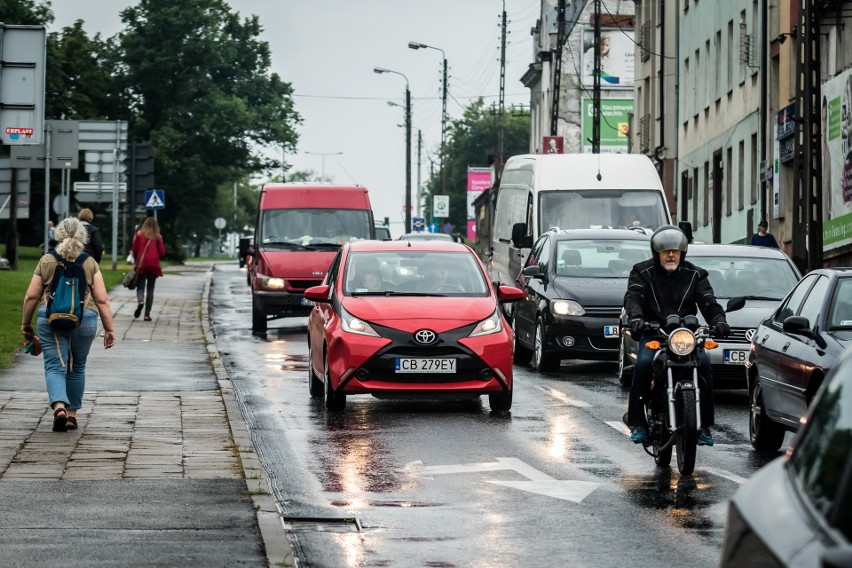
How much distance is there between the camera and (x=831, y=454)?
4.35 m

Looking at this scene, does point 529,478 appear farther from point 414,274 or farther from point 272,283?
point 272,283

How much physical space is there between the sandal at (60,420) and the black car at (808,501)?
9.89m

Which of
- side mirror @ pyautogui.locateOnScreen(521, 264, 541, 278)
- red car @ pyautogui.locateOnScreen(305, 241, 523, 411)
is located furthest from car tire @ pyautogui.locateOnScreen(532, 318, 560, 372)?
red car @ pyautogui.locateOnScreen(305, 241, 523, 411)

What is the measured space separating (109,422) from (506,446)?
340 centimetres

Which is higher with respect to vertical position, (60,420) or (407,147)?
(407,147)

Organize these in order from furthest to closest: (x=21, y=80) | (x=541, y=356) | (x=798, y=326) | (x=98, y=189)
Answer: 1. (x=98, y=189)
2. (x=541, y=356)
3. (x=21, y=80)
4. (x=798, y=326)

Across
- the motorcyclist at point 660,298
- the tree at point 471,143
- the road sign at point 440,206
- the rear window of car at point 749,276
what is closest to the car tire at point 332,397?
the motorcyclist at point 660,298

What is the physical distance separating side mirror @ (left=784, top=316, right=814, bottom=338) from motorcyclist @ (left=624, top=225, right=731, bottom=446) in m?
0.51

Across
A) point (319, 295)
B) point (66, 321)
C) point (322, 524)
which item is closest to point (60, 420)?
point (66, 321)

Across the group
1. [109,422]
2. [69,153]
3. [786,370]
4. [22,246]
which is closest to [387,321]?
[109,422]

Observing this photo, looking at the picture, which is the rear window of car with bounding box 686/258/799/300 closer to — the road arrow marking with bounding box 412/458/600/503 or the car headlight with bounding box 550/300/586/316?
the car headlight with bounding box 550/300/586/316

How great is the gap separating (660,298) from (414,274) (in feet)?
17.9

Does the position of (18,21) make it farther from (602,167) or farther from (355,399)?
(355,399)

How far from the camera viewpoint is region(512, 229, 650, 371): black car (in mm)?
21297
